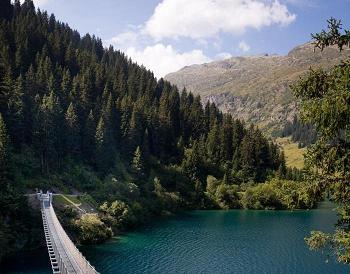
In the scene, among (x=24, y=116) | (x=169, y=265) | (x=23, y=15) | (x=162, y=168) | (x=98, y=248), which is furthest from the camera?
(x=23, y=15)

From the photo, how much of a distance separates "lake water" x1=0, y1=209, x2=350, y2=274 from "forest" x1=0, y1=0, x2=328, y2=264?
560 centimetres

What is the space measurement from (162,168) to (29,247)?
62.1m

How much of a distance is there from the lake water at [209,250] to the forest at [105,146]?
5.60 meters

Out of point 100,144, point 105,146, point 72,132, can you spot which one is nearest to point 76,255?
point 72,132

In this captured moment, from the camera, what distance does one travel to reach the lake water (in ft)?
193

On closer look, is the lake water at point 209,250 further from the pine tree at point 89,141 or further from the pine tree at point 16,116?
the pine tree at point 16,116

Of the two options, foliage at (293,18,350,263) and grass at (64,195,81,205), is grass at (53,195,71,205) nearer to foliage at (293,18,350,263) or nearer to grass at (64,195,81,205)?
grass at (64,195,81,205)

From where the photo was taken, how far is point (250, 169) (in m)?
137

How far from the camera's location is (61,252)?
144 feet

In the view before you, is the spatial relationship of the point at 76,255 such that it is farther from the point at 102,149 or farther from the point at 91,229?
the point at 102,149

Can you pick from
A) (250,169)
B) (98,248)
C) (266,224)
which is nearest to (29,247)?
(98,248)

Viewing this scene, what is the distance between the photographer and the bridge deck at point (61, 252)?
1447 inches

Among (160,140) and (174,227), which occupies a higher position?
(160,140)

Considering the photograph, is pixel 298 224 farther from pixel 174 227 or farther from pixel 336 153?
pixel 336 153
